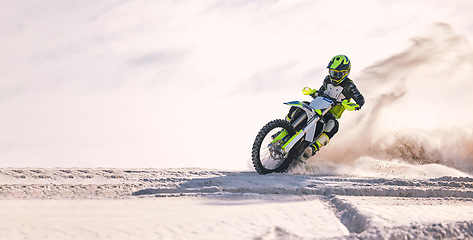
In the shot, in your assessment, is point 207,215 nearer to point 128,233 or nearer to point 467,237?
point 128,233

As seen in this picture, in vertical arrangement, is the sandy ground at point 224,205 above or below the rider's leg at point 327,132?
below

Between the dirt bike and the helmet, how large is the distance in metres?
0.39

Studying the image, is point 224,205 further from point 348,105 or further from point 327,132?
point 348,105

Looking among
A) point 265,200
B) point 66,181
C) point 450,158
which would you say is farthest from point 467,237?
point 450,158

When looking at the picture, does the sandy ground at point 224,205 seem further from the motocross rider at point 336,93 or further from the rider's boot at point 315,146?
the motocross rider at point 336,93

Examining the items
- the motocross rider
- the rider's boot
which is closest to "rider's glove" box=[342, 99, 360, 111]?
the motocross rider

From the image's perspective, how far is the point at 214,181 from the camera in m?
9.09

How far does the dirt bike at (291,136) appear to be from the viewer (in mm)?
9812

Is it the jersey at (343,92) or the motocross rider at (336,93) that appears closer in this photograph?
the motocross rider at (336,93)

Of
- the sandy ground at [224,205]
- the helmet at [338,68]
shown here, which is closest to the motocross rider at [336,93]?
the helmet at [338,68]

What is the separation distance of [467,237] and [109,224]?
12.8 feet

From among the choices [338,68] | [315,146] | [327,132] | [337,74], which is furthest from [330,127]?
[338,68]

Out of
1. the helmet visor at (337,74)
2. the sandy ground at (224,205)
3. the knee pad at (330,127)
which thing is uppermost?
the helmet visor at (337,74)

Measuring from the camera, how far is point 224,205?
7535mm
